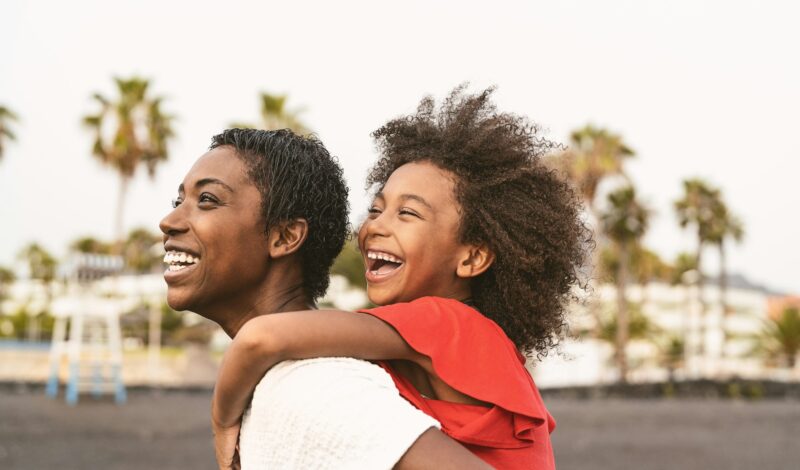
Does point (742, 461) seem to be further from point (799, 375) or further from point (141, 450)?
point (799, 375)

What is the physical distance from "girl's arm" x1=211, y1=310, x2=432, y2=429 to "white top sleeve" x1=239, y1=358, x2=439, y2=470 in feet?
0.16

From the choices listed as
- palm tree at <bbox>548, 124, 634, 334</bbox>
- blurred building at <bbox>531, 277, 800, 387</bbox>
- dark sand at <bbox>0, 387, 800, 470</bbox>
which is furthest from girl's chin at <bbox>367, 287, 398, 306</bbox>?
palm tree at <bbox>548, 124, 634, 334</bbox>

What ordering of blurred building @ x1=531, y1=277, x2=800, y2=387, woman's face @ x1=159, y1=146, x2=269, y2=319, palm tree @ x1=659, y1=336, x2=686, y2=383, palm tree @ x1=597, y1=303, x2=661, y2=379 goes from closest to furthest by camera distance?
1. woman's face @ x1=159, y1=146, x2=269, y2=319
2. blurred building @ x1=531, y1=277, x2=800, y2=387
3. palm tree @ x1=659, y1=336, x2=686, y2=383
4. palm tree @ x1=597, y1=303, x2=661, y2=379

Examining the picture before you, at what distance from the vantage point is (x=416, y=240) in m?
2.02

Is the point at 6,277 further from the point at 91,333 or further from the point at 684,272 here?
the point at 91,333

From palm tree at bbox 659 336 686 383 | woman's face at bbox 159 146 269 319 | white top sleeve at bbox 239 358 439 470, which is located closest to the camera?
white top sleeve at bbox 239 358 439 470

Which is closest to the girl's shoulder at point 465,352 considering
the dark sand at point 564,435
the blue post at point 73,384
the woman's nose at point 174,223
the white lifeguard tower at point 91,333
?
the woman's nose at point 174,223

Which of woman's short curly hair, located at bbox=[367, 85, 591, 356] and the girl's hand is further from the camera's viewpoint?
woman's short curly hair, located at bbox=[367, 85, 591, 356]

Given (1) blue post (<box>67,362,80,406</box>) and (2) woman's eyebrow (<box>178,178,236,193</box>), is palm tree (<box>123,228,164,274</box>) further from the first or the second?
(2) woman's eyebrow (<box>178,178,236,193</box>)

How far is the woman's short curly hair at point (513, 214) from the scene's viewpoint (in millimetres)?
2084

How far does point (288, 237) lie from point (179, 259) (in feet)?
0.75

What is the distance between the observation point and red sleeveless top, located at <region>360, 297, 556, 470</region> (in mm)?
1685

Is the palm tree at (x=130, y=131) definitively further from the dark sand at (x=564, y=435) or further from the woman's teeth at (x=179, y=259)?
the woman's teeth at (x=179, y=259)

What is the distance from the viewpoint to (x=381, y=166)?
2.54 meters
